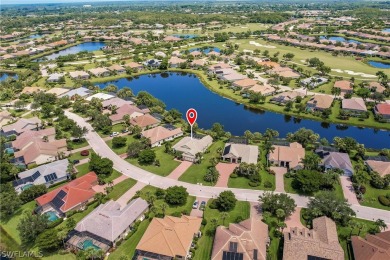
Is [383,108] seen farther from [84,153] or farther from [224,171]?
[84,153]

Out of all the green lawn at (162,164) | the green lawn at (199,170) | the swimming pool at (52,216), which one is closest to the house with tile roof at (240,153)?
the green lawn at (199,170)

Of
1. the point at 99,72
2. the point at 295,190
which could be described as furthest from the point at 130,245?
the point at 99,72

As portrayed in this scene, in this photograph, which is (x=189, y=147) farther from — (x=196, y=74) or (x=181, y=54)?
(x=181, y=54)

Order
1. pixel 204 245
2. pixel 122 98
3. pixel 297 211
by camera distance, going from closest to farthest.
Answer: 1. pixel 204 245
2. pixel 297 211
3. pixel 122 98

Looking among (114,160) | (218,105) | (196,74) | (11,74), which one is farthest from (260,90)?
(11,74)

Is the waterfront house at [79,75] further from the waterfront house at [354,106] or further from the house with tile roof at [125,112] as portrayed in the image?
the waterfront house at [354,106]

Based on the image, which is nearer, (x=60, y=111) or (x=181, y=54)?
(x=60, y=111)

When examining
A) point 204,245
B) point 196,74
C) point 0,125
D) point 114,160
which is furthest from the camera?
point 196,74
